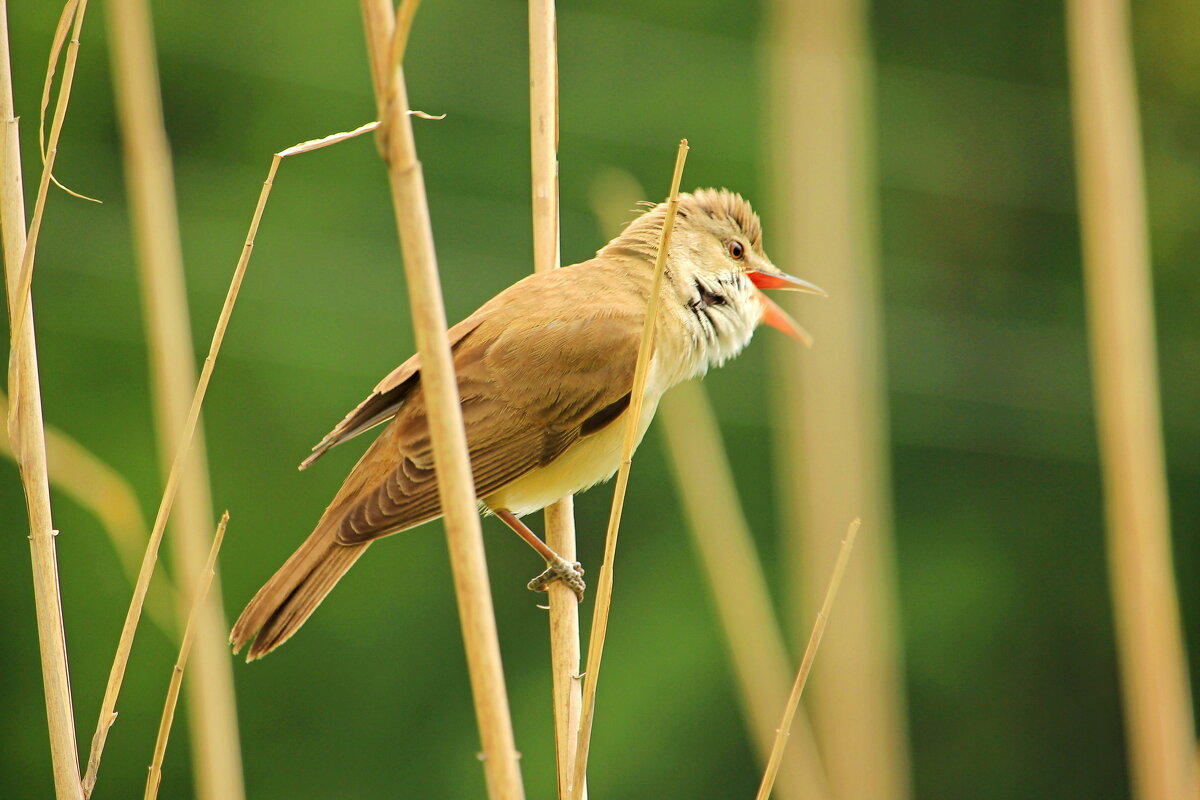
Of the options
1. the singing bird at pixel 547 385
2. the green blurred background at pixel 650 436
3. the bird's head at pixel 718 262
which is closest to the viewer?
the singing bird at pixel 547 385

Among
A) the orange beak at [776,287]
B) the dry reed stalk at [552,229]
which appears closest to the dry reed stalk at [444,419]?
the dry reed stalk at [552,229]

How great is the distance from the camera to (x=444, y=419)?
1.29 meters

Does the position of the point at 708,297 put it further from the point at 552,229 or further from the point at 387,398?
the point at 387,398

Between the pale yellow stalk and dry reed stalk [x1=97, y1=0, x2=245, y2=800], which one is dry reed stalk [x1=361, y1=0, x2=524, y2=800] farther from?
dry reed stalk [x1=97, y1=0, x2=245, y2=800]

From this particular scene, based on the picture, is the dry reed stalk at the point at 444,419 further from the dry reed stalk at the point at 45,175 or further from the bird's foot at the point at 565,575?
the bird's foot at the point at 565,575

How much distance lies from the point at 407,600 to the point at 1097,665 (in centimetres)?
650

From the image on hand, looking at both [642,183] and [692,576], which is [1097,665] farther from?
[642,183]

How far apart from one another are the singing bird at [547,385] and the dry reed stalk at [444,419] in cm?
106

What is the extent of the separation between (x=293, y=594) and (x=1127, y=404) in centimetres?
135

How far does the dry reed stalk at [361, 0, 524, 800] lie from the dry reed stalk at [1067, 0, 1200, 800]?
1.09 metres

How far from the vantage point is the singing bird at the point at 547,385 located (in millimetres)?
2480

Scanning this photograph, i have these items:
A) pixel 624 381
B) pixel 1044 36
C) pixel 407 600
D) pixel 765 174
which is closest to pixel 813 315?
pixel 765 174

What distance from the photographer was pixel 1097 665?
11875mm

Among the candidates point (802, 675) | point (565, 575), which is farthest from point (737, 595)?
point (802, 675)
